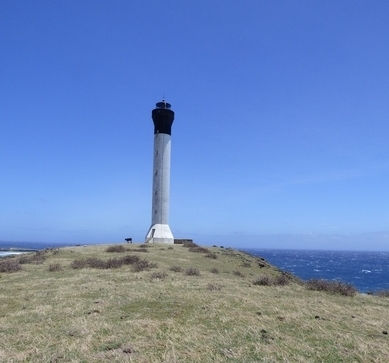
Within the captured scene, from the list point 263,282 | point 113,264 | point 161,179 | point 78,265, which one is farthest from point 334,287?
point 161,179

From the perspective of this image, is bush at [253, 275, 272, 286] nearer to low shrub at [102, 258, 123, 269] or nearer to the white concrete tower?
low shrub at [102, 258, 123, 269]

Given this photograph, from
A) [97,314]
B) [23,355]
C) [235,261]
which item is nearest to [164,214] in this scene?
[235,261]

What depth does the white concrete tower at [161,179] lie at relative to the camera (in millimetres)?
58397

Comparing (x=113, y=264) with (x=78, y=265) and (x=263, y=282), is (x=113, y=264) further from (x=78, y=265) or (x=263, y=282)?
(x=263, y=282)

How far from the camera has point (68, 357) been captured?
28.3ft

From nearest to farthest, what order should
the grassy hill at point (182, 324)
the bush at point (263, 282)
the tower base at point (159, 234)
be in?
the grassy hill at point (182, 324)
the bush at point (263, 282)
the tower base at point (159, 234)

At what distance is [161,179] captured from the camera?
60281 mm

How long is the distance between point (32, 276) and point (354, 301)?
747 inches

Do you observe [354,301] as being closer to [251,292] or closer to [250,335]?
[251,292]

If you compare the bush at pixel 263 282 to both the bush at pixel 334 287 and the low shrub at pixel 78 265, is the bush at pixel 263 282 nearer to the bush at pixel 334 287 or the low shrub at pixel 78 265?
the bush at pixel 334 287

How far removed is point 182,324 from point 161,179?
49301 millimetres

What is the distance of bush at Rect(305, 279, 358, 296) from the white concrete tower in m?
38.7

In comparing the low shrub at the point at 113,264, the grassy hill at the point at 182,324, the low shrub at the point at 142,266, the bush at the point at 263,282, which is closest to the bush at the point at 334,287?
the grassy hill at the point at 182,324

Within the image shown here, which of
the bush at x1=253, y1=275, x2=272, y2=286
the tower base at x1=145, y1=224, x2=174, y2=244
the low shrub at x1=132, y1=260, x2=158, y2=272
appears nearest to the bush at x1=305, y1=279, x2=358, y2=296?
the bush at x1=253, y1=275, x2=272, y2=286
